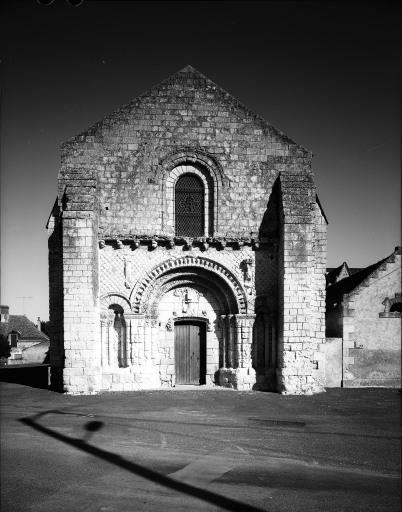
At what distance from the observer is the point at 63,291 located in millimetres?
12672

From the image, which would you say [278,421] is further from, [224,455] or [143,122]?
[143,122]

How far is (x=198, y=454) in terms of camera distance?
7.50 metres

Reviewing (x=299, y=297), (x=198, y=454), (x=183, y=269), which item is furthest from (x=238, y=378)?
(x=198, y=454)

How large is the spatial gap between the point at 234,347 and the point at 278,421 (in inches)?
164

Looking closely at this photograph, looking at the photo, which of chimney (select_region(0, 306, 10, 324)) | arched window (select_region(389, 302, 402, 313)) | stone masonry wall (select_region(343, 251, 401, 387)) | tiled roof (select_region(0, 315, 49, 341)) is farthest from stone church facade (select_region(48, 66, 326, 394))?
chimney (select_region(0, 306, 10, 324))

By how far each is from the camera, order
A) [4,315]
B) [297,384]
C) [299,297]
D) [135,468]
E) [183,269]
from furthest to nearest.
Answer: [4,315], [183,269], [299,297], [297,384], [135,468]

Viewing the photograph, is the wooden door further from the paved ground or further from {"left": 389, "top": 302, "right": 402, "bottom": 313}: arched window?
{"left": 389, "top": 302, "right": 402, "bottom": 313}: arched window

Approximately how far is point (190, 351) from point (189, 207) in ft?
16.0

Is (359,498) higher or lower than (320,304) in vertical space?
lower

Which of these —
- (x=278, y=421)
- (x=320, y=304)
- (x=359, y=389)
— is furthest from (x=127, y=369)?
(x=359, y=389)

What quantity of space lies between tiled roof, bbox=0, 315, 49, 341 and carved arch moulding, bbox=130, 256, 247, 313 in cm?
3315

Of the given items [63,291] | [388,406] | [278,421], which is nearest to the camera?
[278,421]

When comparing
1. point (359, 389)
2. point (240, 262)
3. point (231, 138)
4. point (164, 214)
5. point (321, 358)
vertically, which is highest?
point (231, 138)

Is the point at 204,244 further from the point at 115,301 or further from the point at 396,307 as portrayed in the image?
the point at 396,307
